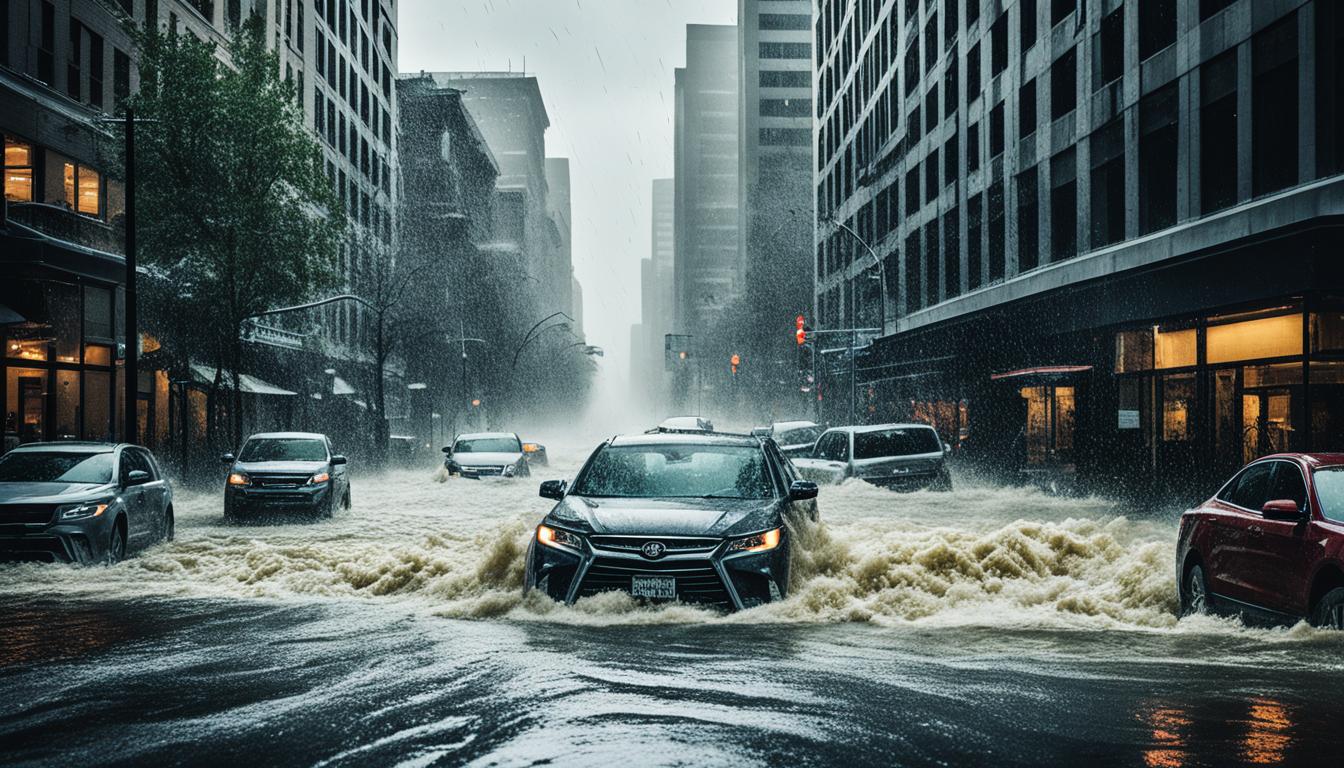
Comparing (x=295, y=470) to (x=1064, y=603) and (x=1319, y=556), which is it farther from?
(x=1319, y=556)

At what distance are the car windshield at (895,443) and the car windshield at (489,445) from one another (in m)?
12.2

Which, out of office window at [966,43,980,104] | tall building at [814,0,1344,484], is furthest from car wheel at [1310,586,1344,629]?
office window at [966,43,980,104]

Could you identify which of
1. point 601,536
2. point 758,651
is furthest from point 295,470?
point 758,651

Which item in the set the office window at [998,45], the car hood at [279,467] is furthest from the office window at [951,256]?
the car hood at [279,467]

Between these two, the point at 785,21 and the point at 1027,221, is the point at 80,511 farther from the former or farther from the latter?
the point at 785,21

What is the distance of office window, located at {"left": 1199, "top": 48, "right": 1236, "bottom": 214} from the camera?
22.5m

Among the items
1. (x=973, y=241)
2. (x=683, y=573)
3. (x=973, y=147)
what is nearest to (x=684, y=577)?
(x=683, y=573)

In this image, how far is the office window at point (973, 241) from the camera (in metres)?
38.6

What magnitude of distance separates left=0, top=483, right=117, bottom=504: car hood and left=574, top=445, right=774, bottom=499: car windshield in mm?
6547

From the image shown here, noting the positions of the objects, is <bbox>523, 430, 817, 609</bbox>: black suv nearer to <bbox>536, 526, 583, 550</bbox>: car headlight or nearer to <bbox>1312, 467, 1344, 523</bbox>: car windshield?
<bbox>536, 526, 583, 550</bbox>: car headlight

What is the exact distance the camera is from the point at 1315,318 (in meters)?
19.8

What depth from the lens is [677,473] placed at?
10.8 metres

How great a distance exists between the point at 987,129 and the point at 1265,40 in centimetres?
1647

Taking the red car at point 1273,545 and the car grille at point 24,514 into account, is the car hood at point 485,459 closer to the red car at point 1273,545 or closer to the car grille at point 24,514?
the car grille at point 24,514
